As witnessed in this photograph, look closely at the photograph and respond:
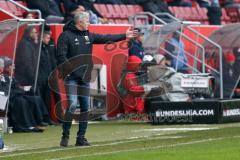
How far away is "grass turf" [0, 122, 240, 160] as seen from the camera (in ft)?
42.6

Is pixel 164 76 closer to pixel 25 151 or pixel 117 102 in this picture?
pixel 117 102

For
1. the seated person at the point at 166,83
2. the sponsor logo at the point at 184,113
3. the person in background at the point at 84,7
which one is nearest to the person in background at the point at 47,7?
the person in background at the point at 84,7

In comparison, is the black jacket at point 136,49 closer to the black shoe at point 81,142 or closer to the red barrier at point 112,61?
the red barrier at point 112,61

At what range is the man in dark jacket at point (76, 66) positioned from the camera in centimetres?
1492

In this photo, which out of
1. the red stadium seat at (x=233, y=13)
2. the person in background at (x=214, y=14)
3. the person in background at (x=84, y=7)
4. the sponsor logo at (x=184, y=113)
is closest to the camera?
the sponsor logo at (x=184, y=113)

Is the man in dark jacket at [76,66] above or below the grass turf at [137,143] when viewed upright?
above

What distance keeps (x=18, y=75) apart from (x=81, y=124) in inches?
201

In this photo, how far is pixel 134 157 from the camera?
12586mm

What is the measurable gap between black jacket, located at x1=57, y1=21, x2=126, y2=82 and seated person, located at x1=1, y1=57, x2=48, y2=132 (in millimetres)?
3810

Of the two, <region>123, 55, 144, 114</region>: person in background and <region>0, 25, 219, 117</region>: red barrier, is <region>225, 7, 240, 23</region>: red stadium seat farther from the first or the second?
<region>123, 55, 144, 114</region>: person in background

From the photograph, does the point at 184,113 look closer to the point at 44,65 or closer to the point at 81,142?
the point at 44,65

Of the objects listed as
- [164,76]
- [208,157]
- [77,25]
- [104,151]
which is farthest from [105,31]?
[208,157]

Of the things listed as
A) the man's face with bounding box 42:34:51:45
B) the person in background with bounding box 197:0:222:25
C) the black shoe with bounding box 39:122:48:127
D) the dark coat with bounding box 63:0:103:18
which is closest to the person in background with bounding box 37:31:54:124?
the man's face with bounding box 42:34:51:45

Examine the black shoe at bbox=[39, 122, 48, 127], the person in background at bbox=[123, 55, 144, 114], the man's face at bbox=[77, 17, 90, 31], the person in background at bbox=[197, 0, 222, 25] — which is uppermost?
the person in background at bbox=[197, 0, 222, 25]
